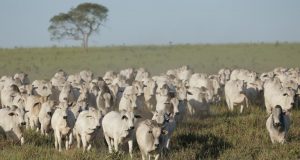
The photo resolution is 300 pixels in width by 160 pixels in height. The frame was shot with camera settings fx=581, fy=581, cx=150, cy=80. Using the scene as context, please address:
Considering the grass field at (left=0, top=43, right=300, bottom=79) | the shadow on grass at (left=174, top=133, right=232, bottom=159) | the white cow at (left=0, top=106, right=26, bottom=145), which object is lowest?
the grass field at (left=0, top=43, right=300, bottom=79)

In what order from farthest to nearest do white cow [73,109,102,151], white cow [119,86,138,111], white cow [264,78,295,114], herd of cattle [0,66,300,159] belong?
white cow [264,78,295,114]
white cow [119,86,138,111]
white cow [73,109,102,151]
herd of cattle [0,66,300,159]

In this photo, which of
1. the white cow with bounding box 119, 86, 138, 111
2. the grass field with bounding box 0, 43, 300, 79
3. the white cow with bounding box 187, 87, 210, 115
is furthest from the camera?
the grass field with bounding box 0, 43, 300, 79

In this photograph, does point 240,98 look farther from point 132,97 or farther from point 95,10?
point 95,10

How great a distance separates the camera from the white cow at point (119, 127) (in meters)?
14.0

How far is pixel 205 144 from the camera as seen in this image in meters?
15.2

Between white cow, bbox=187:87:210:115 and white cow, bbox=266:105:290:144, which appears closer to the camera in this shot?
white cow, bbox=266:105:290:144

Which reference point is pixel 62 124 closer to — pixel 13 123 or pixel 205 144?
pixel 13 123

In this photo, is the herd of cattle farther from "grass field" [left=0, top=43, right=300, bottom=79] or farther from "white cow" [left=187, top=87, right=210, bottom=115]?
"grass field" [left=0, top=43, right=300, bottom=79]

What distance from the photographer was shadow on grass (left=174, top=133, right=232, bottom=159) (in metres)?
14.3

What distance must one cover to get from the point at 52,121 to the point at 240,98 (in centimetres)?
861

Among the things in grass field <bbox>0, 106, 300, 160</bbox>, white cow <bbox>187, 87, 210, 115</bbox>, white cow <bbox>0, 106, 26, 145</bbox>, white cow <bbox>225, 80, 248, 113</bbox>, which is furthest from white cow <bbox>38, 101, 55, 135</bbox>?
white cow <bbox>225, 80, 248, 113</bbox>

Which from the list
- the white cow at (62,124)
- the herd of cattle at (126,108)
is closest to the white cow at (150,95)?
the herd of cattle at (126,108)

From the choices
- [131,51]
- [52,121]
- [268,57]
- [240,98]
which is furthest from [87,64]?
[52,121]

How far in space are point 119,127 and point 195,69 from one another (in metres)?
34.0
